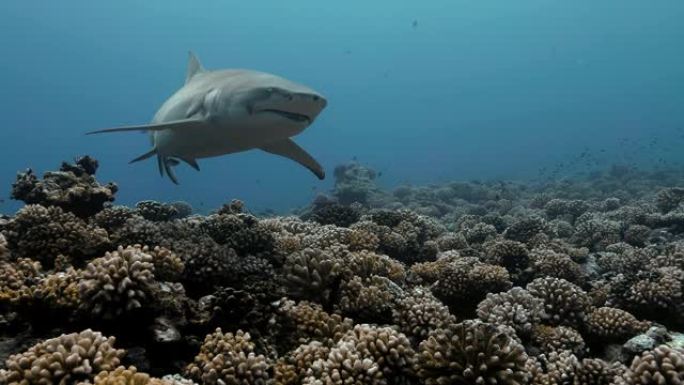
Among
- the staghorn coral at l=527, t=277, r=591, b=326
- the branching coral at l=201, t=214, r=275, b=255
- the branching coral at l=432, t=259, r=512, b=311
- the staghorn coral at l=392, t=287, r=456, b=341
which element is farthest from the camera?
the branching coral at l=201, t=214, r=275, b=255

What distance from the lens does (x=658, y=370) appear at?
409 cm

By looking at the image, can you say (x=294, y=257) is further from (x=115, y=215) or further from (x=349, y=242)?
(x=115, y=215)

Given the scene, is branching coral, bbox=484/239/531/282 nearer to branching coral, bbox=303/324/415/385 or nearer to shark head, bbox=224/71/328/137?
shark head, bbox=224/71/328/137

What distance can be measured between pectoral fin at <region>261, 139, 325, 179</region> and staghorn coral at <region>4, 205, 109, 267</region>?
150 inches

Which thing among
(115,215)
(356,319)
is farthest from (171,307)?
(115,215)

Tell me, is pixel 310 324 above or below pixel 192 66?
below

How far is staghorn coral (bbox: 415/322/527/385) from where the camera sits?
12.7ft

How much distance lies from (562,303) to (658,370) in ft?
6.21

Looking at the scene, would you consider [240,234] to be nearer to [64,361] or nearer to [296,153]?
[296,153]

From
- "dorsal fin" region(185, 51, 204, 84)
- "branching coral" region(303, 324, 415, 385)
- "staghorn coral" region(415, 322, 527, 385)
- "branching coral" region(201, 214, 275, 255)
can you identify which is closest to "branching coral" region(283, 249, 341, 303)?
"branching coral" region(201, 214, 275, 255)

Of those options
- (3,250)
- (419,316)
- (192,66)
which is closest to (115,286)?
(3,250)

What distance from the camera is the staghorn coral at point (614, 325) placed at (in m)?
5.60

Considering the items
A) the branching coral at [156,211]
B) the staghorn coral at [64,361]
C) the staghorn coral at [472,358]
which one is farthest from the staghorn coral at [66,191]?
the staghorn coral at [472,358]

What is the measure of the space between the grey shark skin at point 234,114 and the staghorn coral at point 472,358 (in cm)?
406
